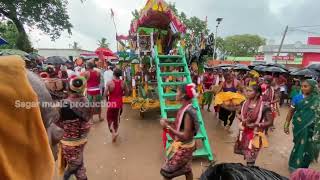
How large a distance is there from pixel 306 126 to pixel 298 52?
29.7 metres

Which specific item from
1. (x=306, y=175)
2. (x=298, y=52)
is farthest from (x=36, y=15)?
(x=298, y=52)

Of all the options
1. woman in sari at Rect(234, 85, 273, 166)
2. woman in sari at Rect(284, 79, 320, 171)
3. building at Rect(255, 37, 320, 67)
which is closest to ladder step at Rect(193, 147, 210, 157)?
woman in sari at Rect(234, 85, 273, 166)

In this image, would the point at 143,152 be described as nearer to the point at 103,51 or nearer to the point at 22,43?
the point at 103,51

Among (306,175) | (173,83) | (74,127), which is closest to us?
(306,175)

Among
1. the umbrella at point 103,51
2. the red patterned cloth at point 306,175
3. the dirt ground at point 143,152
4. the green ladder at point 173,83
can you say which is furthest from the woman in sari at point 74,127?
the umbrella at point 103,51

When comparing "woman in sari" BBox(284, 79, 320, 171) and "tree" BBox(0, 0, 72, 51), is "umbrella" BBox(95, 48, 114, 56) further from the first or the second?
"woman in sari" BBox(284, 79, 320, 171)

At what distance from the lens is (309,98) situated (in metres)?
4.52

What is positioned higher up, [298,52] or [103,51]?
[298,52]

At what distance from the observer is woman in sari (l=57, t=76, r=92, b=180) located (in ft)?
12.0

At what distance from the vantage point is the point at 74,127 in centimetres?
370

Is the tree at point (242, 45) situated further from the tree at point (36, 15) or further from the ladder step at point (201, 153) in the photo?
the ladder step at point (201, 153)

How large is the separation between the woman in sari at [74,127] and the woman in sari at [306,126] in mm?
3335

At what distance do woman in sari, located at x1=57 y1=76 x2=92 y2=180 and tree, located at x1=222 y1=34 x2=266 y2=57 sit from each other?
51819 mm

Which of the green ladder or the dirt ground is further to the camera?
the green ladder
